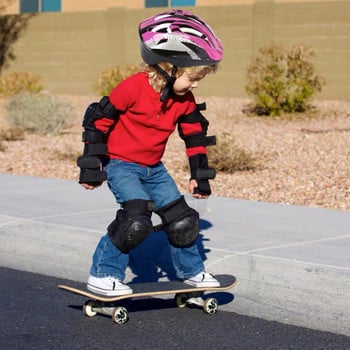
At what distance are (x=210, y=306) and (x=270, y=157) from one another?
8377 mm

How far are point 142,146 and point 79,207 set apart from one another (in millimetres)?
3660

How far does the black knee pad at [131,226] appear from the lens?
7105 mm

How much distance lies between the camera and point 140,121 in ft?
23.9

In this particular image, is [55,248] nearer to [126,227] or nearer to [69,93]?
[126,227]

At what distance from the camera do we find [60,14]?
31.6 metres

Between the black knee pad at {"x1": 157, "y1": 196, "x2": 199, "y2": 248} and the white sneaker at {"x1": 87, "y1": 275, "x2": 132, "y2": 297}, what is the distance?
45 centimetres

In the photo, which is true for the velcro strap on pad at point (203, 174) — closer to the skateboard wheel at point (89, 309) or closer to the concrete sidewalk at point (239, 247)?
the concrete sidewalk at point (239, 247)

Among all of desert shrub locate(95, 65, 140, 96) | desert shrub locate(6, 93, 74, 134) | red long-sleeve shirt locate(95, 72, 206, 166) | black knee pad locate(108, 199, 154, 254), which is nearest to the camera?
black knee pad locate(108, 199, 154, 254)

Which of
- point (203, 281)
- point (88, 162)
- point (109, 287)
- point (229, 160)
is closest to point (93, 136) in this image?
point (88, 162)

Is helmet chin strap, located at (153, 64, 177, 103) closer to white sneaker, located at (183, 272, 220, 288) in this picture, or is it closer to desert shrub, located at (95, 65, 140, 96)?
white sneaker, located at (183, 272, 220, 288)

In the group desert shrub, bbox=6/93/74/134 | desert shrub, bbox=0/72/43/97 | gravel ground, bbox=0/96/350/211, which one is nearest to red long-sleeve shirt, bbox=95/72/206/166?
gravel ground, bbox=0/96/350/211

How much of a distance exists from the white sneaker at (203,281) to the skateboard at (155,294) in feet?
0.09

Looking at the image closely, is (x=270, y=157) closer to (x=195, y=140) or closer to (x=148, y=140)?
(x=195, y=140)

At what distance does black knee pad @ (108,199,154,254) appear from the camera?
7105 millimetres
